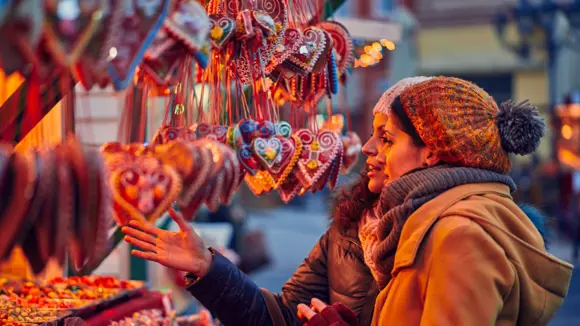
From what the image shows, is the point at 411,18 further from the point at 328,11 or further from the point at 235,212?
the point at 328,11

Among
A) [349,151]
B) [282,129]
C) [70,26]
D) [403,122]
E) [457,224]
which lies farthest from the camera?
[349,151]

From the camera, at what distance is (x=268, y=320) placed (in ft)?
8.65

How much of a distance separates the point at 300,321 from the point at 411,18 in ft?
61.0

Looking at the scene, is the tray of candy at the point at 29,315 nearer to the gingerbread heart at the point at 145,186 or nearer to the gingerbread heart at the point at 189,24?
the gingerbread heart at the point at 145,186

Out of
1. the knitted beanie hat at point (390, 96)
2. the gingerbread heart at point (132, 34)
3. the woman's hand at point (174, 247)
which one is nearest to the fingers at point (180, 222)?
the woman's hand at point (174, 247)

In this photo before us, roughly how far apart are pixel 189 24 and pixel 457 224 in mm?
788

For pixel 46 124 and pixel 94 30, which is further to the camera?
pixel 46 124

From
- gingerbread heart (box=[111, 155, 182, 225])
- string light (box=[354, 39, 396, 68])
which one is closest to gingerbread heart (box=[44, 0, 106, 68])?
gingerbread heart (box=[111, 155, 182, 225])

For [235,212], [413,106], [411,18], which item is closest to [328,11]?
[413,106]

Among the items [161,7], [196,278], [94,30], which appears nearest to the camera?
[94,30]

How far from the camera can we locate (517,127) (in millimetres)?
2145

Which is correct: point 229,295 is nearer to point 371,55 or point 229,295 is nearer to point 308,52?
point 308,52

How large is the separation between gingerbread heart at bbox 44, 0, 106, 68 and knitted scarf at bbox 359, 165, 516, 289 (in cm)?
94

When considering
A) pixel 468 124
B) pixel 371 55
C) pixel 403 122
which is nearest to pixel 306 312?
pixel 403 122
